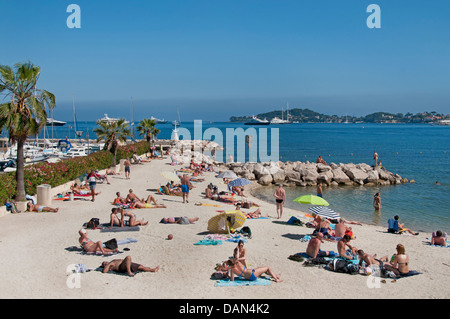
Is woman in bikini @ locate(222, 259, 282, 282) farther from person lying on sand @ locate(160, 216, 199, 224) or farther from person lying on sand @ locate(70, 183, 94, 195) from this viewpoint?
person lying on sand @ locate(70, 183, 94, 195)

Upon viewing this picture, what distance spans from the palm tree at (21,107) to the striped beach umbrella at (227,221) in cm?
863

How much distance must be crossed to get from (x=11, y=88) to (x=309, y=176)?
73.9ft

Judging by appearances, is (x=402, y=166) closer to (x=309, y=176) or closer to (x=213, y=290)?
(x=309, y=176)

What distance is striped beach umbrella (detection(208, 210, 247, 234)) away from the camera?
46.6 feet

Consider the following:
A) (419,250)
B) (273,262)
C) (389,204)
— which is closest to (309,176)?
(389,204)

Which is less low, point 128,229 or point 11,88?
point 11,88

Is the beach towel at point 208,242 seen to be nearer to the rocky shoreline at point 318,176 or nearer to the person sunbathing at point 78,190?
the person sunbathing at point 78,190

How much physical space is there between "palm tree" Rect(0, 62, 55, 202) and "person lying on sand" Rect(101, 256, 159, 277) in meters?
8.89

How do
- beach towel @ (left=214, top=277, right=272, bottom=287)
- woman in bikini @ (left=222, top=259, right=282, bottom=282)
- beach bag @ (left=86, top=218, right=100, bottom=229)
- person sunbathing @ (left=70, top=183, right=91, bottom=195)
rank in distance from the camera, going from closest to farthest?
beach towel @ (left=214, top=277, right=272, bottom=287)
woman in bikini @ (left=222, top=259, right=282, bottom=282)
beach bag @ (left=86, top=218, right=100, bottom=229)
person sunbathing @ (left=70, top=183, right=91, bottom=195)

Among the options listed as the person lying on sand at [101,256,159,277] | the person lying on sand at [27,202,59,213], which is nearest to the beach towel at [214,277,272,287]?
the person lying on sand at [101,256,159,277]

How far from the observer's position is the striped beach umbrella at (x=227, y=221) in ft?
46.6

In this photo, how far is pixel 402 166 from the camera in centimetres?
4994

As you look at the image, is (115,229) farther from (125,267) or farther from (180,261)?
(125,267)
